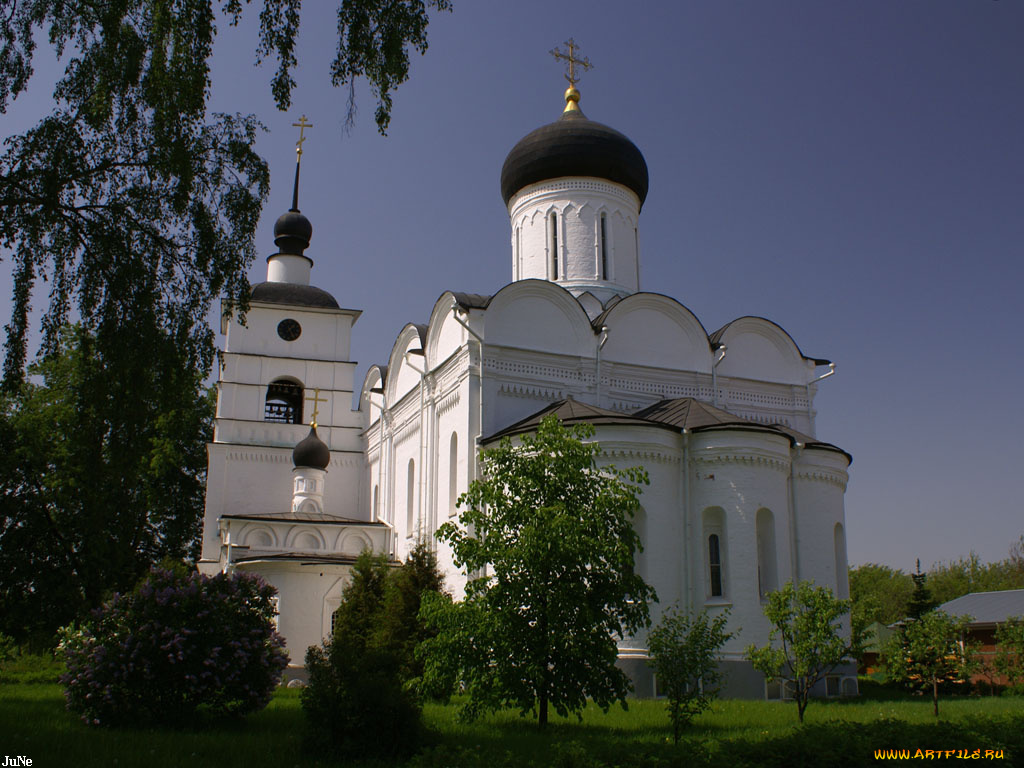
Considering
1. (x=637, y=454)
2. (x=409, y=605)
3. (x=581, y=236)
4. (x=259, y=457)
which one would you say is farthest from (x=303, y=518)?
(x=637, y=454)

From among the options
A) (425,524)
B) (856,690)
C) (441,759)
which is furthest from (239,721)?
(856,690)

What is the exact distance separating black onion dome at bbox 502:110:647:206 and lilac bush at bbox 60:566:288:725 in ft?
42.4

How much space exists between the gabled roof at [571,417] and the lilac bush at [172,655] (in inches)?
215

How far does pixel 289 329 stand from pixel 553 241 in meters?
7.76

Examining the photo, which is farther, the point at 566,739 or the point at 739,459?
the point at 739,459

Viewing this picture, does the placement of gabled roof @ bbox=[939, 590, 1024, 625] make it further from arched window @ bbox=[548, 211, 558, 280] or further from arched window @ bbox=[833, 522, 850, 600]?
arched window @ bbox=[548, 211, 558, 280]

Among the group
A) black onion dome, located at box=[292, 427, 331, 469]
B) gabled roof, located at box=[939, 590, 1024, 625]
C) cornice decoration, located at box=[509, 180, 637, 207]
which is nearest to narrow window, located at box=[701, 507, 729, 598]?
cornice decoration, located at box=[509, 180, 637, 207]

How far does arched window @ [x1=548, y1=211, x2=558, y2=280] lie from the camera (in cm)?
1995

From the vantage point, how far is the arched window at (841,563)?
15789 mm

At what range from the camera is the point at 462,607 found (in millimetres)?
9594

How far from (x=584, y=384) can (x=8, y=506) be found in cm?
1220

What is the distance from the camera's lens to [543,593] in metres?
9.38

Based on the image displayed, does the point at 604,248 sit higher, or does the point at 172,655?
the point at 604,248

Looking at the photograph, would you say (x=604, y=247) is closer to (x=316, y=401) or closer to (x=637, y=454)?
(x=637, y=454)
